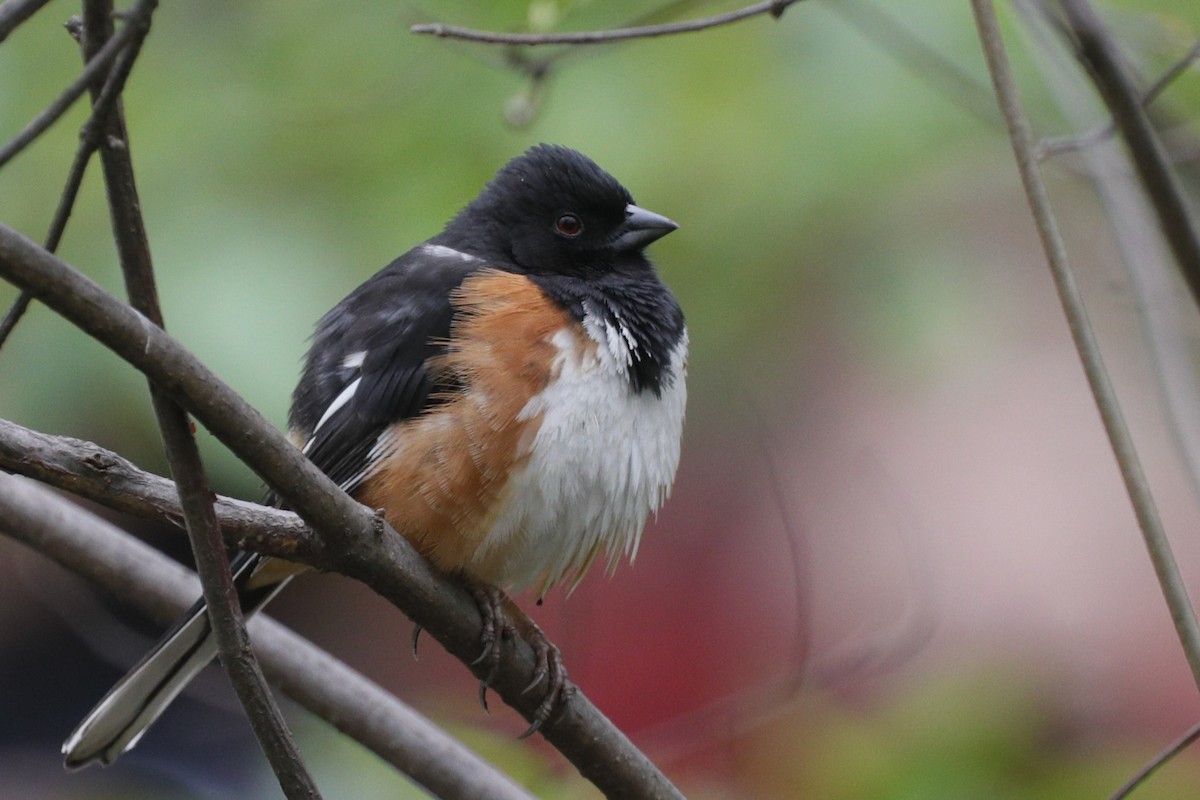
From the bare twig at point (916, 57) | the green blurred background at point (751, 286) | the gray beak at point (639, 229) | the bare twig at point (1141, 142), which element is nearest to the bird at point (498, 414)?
the gray beak at point (639, 229)

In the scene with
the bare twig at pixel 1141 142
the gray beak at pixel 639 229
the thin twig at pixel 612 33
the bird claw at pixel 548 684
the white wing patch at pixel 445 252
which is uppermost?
the thin twig at pixel 612 33

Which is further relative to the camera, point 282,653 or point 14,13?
point 282,653

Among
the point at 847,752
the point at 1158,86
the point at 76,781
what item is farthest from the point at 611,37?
the point at 76,781

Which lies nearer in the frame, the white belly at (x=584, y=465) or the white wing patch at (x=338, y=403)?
the white belly at (x=584, y=465)

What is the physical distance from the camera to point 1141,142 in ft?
4.52

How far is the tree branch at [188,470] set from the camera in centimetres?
119

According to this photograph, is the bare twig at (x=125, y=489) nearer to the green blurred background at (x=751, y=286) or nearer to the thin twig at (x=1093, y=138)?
the green blurred background at (x=751, y=286)

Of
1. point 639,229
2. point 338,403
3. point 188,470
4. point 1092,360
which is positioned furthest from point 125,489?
point 639,229

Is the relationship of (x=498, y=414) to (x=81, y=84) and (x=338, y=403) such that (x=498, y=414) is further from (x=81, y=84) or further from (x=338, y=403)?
(x=81, y=84)

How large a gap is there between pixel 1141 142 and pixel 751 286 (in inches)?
51.0

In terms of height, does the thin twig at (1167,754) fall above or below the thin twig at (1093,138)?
below

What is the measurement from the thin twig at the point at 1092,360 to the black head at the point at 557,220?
3.32 feet

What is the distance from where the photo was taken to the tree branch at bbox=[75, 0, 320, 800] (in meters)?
1.19

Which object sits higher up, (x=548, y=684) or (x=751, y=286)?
(x=751, y=286)
